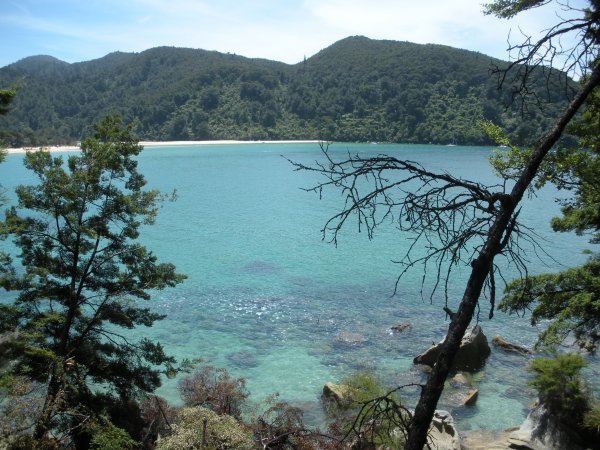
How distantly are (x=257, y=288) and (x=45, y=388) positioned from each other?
16669mm

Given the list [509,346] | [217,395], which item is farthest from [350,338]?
[217,395]

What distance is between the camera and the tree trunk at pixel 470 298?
3.42 m

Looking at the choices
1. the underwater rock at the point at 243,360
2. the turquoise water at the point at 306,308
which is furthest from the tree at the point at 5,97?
the underwater rock at the point at 243,360

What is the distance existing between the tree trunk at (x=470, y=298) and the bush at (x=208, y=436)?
8357 millimetres

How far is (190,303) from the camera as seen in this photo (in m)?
26.8

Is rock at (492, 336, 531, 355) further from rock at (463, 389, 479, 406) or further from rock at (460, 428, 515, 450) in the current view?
rock at (460, 428, 515, 450)

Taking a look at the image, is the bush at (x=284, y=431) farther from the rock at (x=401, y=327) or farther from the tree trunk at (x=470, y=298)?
the tree trunk at (x=470, y=298)

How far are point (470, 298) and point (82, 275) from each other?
12.8 m

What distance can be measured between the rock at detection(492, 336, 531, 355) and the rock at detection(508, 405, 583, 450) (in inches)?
278

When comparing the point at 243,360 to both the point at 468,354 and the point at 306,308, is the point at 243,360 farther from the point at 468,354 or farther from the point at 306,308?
the point at 468,354

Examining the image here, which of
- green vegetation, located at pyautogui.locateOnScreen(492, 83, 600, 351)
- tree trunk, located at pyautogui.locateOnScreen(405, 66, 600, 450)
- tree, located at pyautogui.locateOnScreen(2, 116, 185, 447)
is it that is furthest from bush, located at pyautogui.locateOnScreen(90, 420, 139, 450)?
tree trunk, located at pyautogui.locateOnScreen(405, 66, 600, 450)

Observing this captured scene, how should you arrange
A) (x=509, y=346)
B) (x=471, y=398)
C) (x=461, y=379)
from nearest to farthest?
(x=471, y=398)
(x=461, y=379)
(x=509, y=346)

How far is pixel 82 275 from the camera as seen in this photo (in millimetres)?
13789

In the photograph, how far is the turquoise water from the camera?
59.5ft
